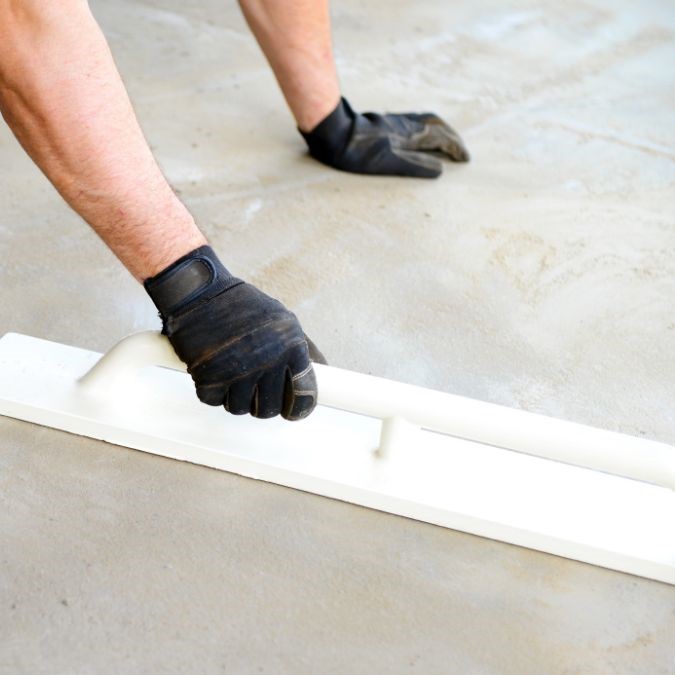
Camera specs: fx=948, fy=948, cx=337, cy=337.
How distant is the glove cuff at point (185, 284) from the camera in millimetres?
1385

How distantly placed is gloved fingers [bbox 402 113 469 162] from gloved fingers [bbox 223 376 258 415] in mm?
1281

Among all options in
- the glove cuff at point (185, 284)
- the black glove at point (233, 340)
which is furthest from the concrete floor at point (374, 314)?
the glove cuff at point (185, 284)

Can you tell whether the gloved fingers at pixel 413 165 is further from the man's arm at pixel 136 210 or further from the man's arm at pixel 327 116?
the man's arm at pixel 136 210

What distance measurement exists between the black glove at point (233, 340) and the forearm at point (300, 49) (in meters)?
1.07

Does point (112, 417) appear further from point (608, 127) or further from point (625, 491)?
point (608, 127)

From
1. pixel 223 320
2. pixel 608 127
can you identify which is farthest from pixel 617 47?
pixel 223 320

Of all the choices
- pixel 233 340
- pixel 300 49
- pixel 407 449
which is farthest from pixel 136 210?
pixel 300 49

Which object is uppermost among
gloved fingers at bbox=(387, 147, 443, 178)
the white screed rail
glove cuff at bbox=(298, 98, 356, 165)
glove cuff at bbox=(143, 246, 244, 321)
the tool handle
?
glove cuff at bbox=(143, 246, 244, 321)

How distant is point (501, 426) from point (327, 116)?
1.29 metres

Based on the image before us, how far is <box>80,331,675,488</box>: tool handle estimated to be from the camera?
1312 millimetres

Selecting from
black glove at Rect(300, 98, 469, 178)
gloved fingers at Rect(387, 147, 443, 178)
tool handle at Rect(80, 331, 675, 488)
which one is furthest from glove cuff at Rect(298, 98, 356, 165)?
tool handle at Rect(80, 331, 675, 488)

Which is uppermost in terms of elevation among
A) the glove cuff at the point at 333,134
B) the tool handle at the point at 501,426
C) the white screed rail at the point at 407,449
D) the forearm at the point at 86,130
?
the forearm at the point at 86,130

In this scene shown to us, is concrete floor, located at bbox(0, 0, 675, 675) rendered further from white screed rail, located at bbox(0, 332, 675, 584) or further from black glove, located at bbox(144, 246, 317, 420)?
black glove, located at bbox(144, 246, 317, 420)

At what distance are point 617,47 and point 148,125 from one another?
179cm
